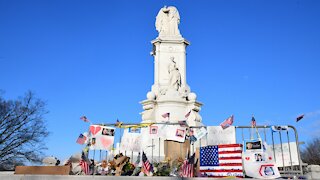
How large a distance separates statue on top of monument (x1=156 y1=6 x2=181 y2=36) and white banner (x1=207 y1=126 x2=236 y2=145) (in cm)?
1553

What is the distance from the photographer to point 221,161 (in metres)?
7.30

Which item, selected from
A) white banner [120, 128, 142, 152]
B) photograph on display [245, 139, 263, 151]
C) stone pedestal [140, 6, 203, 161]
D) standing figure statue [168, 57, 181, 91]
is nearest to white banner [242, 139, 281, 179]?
photograph on display [245, 139, 263, 151]

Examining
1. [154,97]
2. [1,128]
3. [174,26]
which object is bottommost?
[1,128]

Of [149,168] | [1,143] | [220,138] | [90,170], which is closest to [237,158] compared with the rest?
[220,138]

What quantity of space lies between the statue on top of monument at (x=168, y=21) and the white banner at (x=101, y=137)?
50.9 ft

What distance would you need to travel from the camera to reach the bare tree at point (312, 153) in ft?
159

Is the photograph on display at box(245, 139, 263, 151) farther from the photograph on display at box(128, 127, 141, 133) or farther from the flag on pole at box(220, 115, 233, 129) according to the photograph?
the photograph on display at box(128, 127, 141, 133)

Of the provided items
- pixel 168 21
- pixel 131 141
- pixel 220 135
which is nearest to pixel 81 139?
pixel 131 141

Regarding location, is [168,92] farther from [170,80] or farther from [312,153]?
[312,153]

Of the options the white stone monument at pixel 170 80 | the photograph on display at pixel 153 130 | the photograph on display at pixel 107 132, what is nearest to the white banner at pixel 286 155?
the photograph on display at pixel 153 130

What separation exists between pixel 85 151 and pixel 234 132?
4.25 metres

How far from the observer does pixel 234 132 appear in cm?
836

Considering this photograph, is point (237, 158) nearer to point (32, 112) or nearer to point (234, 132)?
point (234, 132)

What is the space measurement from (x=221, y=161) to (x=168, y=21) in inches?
699
